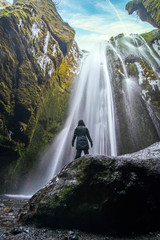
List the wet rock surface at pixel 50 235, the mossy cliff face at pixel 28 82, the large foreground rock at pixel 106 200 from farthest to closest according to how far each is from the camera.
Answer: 1. the mossy cliff face at pixel 28 82
2. the large foreground rock at pixel 106 200
3. the wet rock surface at pixel 50 235

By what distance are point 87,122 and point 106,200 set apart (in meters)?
9.50

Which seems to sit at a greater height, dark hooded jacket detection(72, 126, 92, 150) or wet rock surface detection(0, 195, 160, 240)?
dark hooded jacket detection(72, 126, 92, 150)

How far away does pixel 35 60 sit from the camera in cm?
1088

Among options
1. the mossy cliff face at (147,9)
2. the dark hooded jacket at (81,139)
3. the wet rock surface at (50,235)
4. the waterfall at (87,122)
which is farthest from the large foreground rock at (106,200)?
the mossy cliff face at (147,9)

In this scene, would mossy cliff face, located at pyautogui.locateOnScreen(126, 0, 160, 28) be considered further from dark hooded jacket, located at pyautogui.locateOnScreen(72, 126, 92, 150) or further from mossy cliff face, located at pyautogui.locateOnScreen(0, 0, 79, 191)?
dark hooded jacket, located at pyautogui.locateOnScreen(72, 126, 92, 150)

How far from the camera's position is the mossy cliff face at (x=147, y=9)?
61.8 feet

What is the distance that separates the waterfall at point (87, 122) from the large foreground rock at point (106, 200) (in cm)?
661

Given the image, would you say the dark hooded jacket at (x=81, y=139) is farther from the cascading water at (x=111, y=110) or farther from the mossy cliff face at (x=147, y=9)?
the mossy cliff face at (x=147, y=9)

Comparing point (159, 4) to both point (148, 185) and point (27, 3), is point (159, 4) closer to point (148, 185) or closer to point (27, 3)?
point (27, 3)

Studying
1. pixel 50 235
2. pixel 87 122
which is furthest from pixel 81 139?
pixel 87 122

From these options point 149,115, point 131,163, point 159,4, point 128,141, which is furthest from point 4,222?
point 159,4

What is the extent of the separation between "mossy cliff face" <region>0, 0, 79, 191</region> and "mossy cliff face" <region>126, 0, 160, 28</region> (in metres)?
Result: 13.5

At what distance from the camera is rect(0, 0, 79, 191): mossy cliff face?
869cm

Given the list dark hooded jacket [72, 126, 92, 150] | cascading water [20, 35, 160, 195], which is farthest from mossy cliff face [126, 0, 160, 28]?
dark hooded jacket [72, 126, 92, 150]
